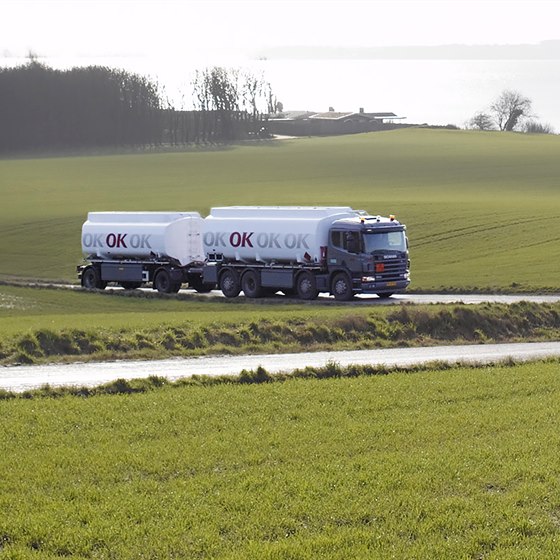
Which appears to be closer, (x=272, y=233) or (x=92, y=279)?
(x=272, y=233)

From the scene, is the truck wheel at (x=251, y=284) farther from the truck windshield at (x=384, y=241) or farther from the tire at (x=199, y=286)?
the truck windshield at (x=384, y=241)

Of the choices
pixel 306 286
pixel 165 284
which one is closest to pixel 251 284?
pixel 306 286

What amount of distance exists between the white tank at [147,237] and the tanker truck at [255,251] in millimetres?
42

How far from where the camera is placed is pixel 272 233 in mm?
45781

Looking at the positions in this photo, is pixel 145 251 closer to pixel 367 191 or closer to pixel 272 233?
pixel 272 233

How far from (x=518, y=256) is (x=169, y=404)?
39.8 meters

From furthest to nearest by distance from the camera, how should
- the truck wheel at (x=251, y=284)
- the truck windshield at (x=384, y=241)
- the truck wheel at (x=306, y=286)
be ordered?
the truck wheel at (x=251, y=284), the truck wheel at (x=306, y=286), the truck windshield at (x=384, y=241)

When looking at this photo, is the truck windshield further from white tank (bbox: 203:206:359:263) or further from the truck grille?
white tank (bbox: 203:206:359:263)

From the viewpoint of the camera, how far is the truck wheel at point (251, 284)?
46.0 metres

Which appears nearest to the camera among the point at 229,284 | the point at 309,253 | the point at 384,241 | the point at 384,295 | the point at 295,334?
the point at 295,334

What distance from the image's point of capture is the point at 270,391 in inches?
765

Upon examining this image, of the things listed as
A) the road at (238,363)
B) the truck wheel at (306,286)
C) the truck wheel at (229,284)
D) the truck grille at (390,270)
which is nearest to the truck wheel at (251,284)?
the truck wheel at (229,284)

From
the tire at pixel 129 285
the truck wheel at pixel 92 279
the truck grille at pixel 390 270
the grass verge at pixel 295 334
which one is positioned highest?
the grass verge at pixel 295 334

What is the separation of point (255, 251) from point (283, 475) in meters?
33.3
